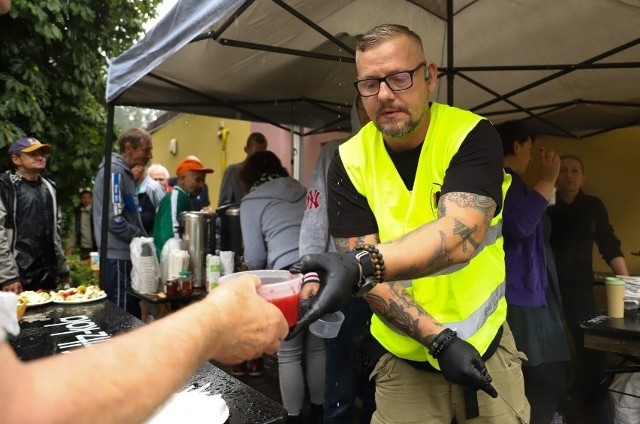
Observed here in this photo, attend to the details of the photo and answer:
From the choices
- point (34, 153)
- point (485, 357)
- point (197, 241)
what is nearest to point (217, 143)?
point (34, 153)

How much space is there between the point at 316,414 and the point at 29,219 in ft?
10.6

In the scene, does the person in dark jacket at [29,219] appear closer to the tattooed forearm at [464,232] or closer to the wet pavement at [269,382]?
the wet pavement at [269,382]

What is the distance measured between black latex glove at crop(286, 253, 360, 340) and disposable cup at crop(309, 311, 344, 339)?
606 mm

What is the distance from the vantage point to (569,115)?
205 inches

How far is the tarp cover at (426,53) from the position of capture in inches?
132

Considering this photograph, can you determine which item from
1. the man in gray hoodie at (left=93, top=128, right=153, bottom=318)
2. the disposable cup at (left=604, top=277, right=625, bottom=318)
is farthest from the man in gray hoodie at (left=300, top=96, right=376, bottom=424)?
the man in gray hoodie at (left=93, top=128, right=153, bottom=318)

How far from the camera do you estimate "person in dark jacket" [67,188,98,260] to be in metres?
8.95

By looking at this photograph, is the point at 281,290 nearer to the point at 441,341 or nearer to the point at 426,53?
the point at 441,341

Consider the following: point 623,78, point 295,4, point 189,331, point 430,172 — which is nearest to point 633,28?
point 623,78

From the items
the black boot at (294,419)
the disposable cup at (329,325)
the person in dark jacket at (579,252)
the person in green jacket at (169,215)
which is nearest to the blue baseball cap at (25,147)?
the person in green jacket at (169,215)

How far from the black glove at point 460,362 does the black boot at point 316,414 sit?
237 cm

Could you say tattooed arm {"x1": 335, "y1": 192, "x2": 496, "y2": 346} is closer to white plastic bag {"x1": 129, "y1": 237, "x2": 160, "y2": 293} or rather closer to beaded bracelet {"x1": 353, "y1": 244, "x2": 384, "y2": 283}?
beaded bracelet {"x1": 353, "y1": 244, "x2": 384, "y2": 283}

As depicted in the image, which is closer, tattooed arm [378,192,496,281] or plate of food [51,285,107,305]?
Result: tattooed arm [378,192,496,281]

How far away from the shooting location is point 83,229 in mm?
9172
